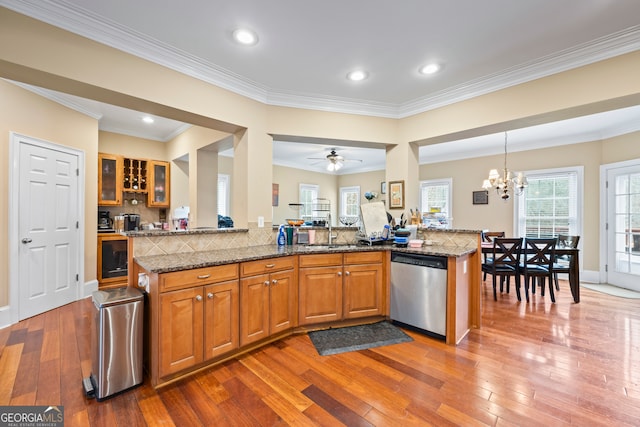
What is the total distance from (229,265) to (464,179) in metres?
6.10

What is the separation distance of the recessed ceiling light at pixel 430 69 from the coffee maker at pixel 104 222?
5306 mm

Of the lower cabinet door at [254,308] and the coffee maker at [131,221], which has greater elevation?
the coffee maker at [131,221]

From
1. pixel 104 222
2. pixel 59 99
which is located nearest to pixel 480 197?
pixel 104 222

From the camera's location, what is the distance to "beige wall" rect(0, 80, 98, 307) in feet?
9.75

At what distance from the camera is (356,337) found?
2.73 meters

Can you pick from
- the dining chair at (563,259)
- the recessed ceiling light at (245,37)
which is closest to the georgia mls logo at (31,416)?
the recessed ceiling light at (245,37)

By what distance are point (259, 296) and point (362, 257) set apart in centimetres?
119

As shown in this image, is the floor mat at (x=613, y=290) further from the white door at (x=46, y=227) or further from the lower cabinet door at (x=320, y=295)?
the white door at (x=46, y=227)

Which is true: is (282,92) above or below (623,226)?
above

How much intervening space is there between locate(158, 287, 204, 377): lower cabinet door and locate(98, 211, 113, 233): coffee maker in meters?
3.66

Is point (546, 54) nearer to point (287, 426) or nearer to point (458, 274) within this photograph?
point (458, 274)

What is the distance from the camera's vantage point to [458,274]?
2.63m

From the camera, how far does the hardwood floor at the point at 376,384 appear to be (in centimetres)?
168

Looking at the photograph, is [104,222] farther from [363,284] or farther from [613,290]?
[613,290]
